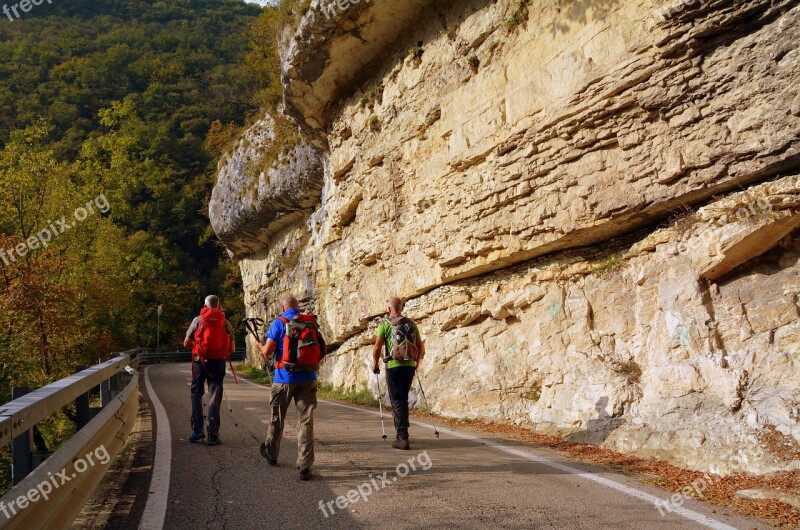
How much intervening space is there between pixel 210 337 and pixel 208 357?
0.28 meters

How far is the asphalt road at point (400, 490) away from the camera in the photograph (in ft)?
14.5

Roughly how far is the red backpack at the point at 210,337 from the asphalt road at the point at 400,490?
1.22 m

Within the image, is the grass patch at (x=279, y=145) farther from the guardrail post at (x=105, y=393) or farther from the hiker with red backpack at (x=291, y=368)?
the hiker with red backpack at (x=291, y=368)

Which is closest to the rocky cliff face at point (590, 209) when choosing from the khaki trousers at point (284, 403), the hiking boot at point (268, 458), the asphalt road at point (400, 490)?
the asphalt road at point (400, 490)

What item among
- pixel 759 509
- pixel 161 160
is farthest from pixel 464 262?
pixel 161 160

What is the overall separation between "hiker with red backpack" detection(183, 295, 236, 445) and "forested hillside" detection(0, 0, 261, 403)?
27.0 feet

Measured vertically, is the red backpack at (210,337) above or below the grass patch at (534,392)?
above

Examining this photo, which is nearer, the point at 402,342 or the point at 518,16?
the point at 402,342

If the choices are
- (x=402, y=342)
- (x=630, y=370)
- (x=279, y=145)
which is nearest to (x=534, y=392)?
(x=630, y=370)

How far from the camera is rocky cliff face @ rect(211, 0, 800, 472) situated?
682 cm

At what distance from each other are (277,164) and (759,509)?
67.1ft

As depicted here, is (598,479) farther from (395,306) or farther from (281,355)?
(281,355)

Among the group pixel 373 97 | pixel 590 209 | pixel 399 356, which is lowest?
pixel 399 356

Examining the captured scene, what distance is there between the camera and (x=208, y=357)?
7574 mm
